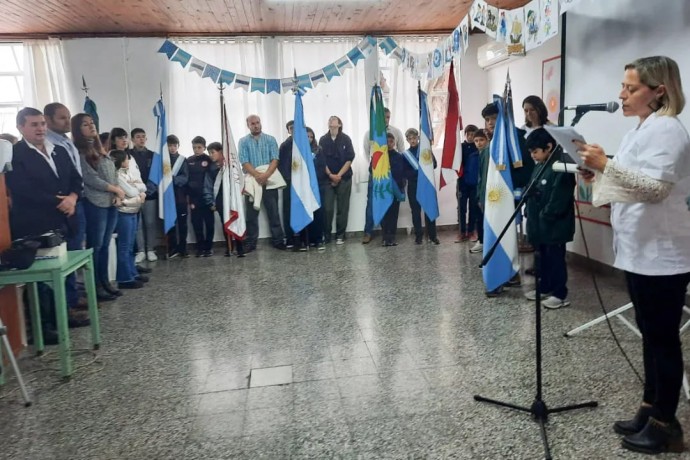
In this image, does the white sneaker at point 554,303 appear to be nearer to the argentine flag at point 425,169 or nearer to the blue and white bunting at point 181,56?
the argentine flag at point 425,169

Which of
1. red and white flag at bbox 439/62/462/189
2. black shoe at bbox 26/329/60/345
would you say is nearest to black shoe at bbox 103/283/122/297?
black shoe at bbox 26/329/60/345

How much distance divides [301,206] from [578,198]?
2987mm

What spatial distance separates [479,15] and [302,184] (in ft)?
9.04

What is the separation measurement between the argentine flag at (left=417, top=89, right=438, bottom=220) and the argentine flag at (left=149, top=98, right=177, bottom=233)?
2.90 m

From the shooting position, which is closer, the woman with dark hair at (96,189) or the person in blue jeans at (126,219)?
the woman with dark hair at (96,189)

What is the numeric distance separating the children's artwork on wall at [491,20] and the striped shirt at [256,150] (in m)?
3.06

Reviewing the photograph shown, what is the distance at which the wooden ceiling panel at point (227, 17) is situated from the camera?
210 inches

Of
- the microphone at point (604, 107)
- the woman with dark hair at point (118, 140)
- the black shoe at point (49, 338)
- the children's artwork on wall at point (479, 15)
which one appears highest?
the children's artwork on wall at point (479, 15)

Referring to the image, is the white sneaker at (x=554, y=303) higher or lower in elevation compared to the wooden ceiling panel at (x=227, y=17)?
lower

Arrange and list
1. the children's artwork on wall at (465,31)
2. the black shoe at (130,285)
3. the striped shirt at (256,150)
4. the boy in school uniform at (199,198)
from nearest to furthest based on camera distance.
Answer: the children's artwork on wall at (465,31), the black shoe at (130,285), the boy in school uniform at (199,198), the striped shirt at (256,150)

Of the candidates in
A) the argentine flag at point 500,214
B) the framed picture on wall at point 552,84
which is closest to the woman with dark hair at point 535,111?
the argentine flag at point 500,214

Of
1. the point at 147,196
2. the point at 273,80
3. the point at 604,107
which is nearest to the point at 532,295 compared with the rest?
the point at 604,107

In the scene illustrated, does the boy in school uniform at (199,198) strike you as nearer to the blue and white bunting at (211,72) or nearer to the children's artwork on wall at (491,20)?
the blue and white bunting at (211,72)

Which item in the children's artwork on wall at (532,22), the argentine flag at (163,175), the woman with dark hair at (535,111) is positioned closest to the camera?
the children's artwork on wall at (532,22)
